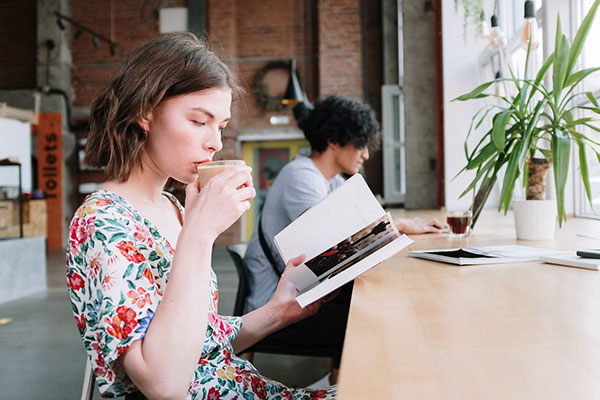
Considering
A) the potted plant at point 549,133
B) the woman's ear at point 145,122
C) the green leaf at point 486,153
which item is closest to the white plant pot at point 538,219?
the potted plant at point 549,133

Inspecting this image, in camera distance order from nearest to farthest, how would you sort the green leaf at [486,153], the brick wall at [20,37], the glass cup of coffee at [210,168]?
the glass cup of coffee at [210,168]
the green leaf at [486,153]
the brick wall at [20,37]

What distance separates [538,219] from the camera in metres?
1.79

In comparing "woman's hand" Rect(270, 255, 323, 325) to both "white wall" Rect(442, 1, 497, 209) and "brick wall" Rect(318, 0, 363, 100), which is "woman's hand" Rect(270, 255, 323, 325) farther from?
"brick wall" Rect(318, 0, 363, 100)

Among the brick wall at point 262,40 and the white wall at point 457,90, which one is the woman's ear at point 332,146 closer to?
the white wall at point 457,90

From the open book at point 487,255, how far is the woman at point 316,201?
1.58ft

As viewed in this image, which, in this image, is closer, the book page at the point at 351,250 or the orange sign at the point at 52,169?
the book page at the point at 351,250

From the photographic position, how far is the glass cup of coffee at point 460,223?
80.3 inches

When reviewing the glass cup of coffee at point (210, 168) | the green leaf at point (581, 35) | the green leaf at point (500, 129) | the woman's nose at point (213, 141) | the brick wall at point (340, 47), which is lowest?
the glass cup of coffee at point (210, 168)

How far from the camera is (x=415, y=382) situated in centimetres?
55

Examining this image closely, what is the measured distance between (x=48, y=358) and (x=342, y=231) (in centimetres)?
281

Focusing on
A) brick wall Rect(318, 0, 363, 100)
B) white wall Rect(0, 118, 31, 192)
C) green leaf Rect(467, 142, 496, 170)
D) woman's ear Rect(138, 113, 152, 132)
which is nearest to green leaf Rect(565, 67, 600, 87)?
green leaf Rect(467, 142, 496, 170)

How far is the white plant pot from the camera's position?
1.79 m

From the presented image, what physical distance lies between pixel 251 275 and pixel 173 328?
1.39 metres

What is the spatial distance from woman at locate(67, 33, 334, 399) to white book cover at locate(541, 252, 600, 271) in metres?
0.62
